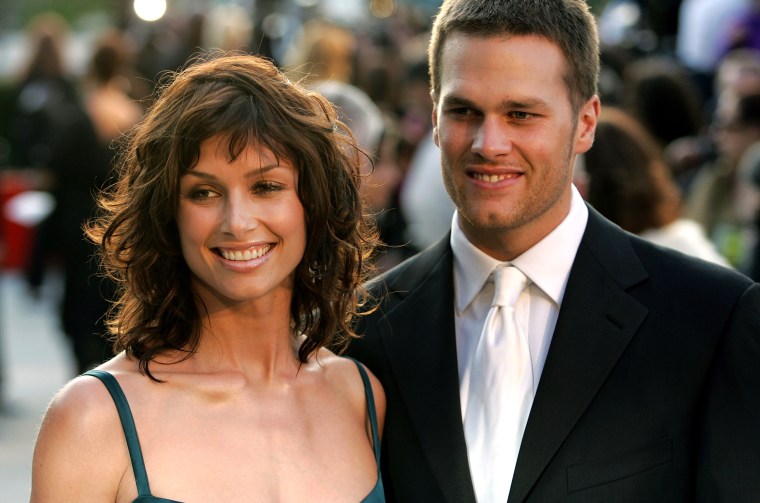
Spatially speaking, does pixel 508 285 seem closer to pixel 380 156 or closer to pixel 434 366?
pixel 434 366

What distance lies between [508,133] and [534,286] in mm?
400

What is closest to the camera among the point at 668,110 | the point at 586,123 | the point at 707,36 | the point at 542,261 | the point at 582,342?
the point at 582,342

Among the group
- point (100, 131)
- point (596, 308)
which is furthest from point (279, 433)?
point (100, 131)

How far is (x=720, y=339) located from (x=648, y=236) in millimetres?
2115

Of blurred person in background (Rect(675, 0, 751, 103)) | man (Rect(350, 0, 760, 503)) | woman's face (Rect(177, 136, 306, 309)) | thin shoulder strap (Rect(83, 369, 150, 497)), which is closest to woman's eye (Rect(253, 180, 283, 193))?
woman's face (Rect(177, 136, 306, 309))

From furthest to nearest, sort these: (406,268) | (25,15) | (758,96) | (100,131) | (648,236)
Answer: (25,15) < (100,131) < (758,96) < (648,236) < (406,268)

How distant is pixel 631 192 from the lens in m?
5.02

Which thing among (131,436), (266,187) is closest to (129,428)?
(131,436)

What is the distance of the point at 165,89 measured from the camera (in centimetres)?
316

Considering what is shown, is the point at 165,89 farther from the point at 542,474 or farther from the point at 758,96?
the point at 758,96

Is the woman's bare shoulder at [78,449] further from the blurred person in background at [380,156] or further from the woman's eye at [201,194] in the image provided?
the blurred person in background at [380,156]

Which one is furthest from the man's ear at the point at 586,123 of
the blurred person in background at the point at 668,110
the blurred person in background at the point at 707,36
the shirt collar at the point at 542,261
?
the blurred person in background at the point at 707,36

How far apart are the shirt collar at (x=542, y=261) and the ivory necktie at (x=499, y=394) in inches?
1.5

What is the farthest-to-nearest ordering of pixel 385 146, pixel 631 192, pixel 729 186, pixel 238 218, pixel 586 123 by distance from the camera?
pixel 385 146, pixel 729 186, pixel 631 192, pixel 586 123, pixel 238 218
